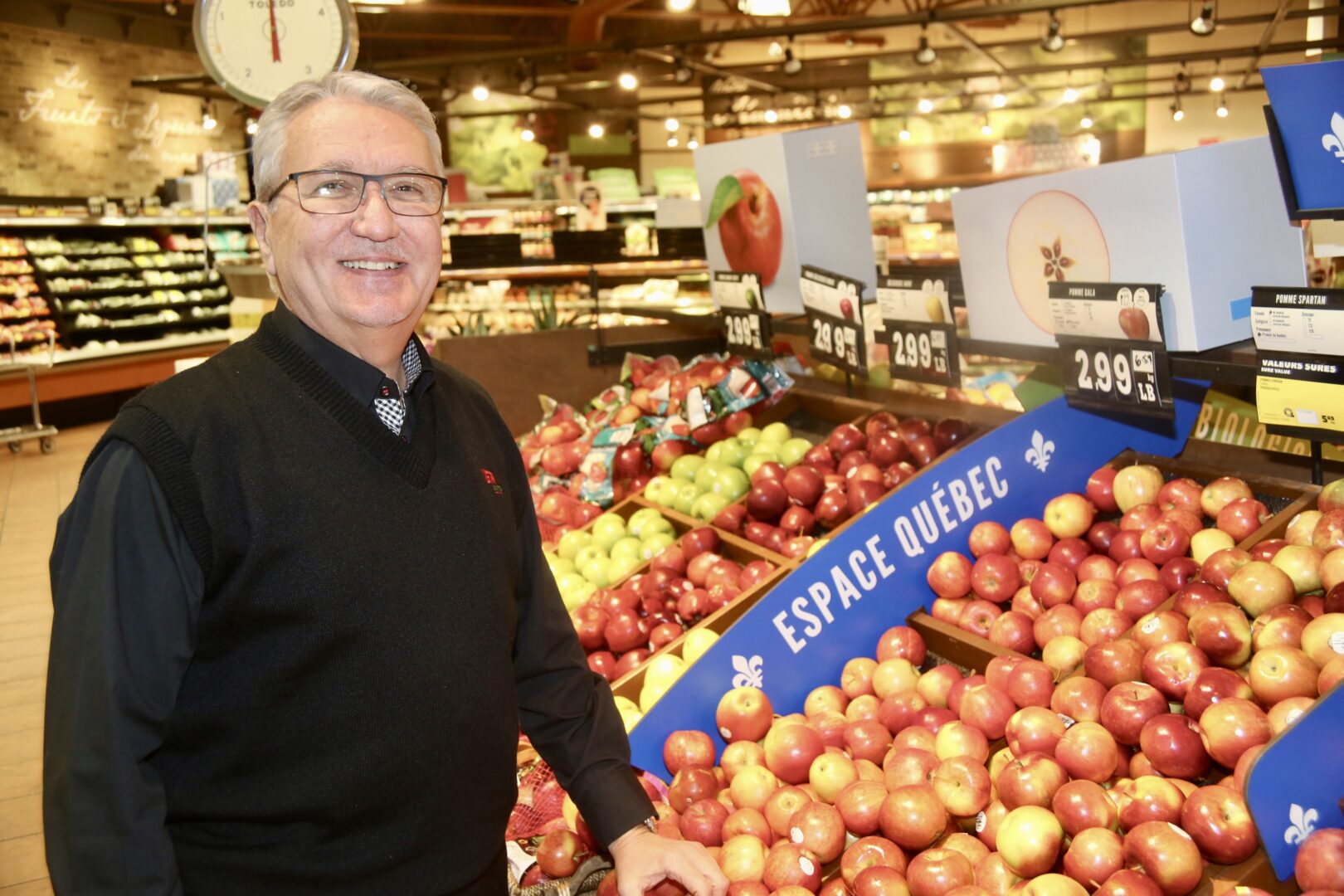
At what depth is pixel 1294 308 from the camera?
1786mm

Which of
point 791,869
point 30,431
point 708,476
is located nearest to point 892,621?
point 791,869

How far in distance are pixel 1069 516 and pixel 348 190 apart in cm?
169

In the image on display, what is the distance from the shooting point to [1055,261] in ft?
8.04

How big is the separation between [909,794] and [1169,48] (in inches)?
843

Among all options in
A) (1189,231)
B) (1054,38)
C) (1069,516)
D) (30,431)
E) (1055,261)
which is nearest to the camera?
(1189,231)

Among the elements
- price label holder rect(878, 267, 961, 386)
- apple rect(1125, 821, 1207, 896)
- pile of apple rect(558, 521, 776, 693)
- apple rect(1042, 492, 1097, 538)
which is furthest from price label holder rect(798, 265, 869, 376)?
apple rect(1125, 821, 1207, 896)

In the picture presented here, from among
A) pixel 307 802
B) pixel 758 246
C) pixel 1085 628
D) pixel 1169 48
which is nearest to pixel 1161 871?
pixel 1085 628

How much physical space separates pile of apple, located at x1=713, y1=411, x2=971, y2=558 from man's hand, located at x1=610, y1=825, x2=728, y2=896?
4.16 feet

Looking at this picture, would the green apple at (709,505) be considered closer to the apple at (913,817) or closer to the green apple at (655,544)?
the green apple at (655,544)

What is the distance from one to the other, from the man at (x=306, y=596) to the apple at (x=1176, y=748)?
69 cm

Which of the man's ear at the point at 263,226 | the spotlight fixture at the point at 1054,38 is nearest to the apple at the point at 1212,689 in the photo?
the man's ear at the point at 263,226

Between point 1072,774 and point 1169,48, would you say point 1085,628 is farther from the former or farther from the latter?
point 1169,48

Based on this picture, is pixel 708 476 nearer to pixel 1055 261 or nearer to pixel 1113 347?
pixel 1055 261

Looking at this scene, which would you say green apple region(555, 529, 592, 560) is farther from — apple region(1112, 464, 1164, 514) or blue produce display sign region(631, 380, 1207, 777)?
apple region(1112, 464, 1164, 514)
